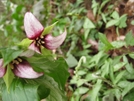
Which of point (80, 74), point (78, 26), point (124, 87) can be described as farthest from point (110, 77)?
point (78, 26)

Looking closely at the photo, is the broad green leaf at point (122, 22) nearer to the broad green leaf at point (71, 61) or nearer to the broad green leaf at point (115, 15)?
the broad green leaf at point (115, 15)

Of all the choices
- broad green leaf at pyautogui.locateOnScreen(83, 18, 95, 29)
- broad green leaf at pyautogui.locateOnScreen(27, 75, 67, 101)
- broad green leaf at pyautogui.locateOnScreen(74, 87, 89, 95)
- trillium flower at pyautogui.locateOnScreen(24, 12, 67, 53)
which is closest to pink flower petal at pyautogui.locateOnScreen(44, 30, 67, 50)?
trillium flower at pyautogui.locateOnScreen(24, 12, 67, 53)

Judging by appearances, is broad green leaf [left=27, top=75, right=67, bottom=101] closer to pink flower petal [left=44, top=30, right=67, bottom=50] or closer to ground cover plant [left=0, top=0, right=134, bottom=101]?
ground cover plant [left=0, top=0, right=134, bottom=101]

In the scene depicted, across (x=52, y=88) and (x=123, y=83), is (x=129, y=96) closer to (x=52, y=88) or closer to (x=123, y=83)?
(x=123, y=83)

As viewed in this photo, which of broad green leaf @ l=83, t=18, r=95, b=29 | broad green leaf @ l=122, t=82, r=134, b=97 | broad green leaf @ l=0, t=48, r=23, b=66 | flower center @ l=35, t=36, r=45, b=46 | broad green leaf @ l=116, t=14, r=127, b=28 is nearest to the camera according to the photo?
broad green leaf @ l=0, t=48, r=23, b=66

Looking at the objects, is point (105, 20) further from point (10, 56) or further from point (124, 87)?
point (10, 56)

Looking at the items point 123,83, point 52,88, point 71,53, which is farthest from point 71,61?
point 52,88

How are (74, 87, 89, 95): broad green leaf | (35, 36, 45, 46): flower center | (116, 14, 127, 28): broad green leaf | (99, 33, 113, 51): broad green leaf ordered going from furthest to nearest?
(116, 14, 127, 28): broad green leaf
(74, 87, 89, 95): broad green leaf
(99, 33, 113, 51): broad green leaf
(35, 36, 45, 46): flower center
